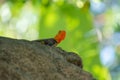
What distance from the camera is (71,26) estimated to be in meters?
3.41

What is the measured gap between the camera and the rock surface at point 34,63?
Answer: 4.17 feet

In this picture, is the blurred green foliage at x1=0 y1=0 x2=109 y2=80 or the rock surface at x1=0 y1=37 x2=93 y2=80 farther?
the blurred green foliage at x1=0 y1=0 x2=109 y2=80

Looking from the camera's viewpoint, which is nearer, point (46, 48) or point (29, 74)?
point (29, 74)

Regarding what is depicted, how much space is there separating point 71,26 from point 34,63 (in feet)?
6.67

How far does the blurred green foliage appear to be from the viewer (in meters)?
3.16

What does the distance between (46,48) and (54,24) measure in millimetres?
1849

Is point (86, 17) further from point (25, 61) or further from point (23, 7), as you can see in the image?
point (25, 61)

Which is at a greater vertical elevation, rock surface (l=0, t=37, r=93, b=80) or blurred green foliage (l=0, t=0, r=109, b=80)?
blurred green foliage (l=0, t=0, r=109, b=80)

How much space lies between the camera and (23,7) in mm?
3924

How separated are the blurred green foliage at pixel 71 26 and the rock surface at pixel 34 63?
1472mm

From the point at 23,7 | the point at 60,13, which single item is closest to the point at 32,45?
the point at 60,13

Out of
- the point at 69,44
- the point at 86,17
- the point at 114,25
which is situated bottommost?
the point at 69,44

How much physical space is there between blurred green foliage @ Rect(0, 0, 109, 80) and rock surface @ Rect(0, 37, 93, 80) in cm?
147

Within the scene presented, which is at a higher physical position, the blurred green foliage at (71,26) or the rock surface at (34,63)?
the blurred green foliage at (71,26)
